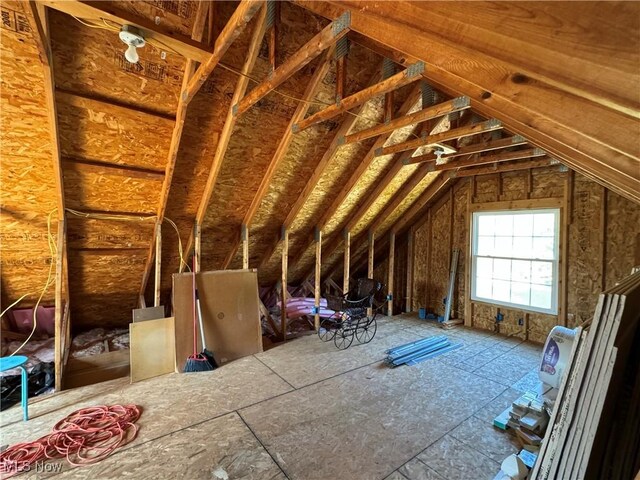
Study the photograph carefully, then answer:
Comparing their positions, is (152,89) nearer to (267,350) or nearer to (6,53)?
(6,53)

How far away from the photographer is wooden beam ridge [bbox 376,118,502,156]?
2.88 m

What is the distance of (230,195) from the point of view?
12.9ft

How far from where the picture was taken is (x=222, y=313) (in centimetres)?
415

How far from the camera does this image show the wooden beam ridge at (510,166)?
424 centimetres

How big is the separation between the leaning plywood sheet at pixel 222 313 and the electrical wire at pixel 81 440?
1006mm

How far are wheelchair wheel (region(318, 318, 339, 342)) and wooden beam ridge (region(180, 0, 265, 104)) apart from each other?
13.3ft

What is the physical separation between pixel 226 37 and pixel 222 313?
3.38m

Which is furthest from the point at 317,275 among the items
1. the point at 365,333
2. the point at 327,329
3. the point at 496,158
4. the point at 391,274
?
the point at 496,158

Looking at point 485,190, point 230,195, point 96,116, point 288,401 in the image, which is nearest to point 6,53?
point 96,116

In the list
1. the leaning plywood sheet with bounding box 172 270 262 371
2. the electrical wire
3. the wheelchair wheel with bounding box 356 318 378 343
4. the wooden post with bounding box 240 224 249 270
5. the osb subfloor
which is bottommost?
the electrical wire

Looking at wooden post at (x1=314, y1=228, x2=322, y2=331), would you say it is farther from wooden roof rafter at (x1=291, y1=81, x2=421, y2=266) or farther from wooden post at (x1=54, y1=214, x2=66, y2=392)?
wooden post at (x1=54, y1=214, x2=66, y2=392)

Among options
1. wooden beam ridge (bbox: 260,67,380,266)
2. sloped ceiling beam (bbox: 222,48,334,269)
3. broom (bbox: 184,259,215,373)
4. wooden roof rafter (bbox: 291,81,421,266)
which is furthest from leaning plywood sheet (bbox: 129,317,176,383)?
wooden roof rafter (bbox: 291,81,421,266)

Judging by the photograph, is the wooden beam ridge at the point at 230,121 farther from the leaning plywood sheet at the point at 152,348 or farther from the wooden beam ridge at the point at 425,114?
the leaning plywood sheet at the point at 152,348

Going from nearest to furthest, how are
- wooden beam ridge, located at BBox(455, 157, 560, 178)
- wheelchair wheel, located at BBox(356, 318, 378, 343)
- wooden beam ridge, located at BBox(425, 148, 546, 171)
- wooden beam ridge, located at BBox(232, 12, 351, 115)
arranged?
wooden beam ridge, located at BBox(232, 12, 351, 115) → wooden beam ridge, located at BBox(425, 148, 546, 171) → wooden beam ridge, located at BBox(455, 157, 560, 178) → wheelchair wheel, located at BBox(356, 318, 378, 343)
